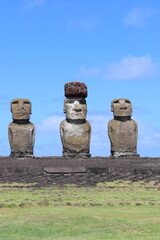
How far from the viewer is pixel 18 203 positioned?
907 centimetres

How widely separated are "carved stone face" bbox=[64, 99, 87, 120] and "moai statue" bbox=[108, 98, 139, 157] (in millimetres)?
1409

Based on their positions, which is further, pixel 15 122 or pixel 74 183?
pixel 15 122

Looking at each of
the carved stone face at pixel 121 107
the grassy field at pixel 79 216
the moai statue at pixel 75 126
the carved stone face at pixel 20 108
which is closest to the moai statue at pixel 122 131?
the carved stone face at pixel 121 107

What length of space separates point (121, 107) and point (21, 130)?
185 inches

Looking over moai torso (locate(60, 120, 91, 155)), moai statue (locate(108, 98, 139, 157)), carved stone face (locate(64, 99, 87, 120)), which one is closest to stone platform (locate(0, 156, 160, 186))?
moai torso (locate(60, 120, 91, 155))

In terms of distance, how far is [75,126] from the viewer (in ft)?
65.7

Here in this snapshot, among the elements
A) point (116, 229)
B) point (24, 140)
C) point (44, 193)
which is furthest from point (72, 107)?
point (116, 229)

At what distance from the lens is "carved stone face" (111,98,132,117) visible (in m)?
20.5

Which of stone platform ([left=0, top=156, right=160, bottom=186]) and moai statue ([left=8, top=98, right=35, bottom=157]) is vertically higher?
moai statue ([left=8, top=98, right=35, bottom=157])

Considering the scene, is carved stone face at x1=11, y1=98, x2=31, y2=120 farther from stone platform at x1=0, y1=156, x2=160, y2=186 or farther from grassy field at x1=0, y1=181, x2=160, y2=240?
grassy field at x1=0, y1=181, x2=160, y2=240

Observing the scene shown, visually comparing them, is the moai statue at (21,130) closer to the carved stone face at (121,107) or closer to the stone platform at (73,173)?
the carved stone face at (121,107)

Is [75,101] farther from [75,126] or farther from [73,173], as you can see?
[73,173]

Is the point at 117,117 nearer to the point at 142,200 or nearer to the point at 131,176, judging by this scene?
the point at 131,176

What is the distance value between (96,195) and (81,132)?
370 inches
